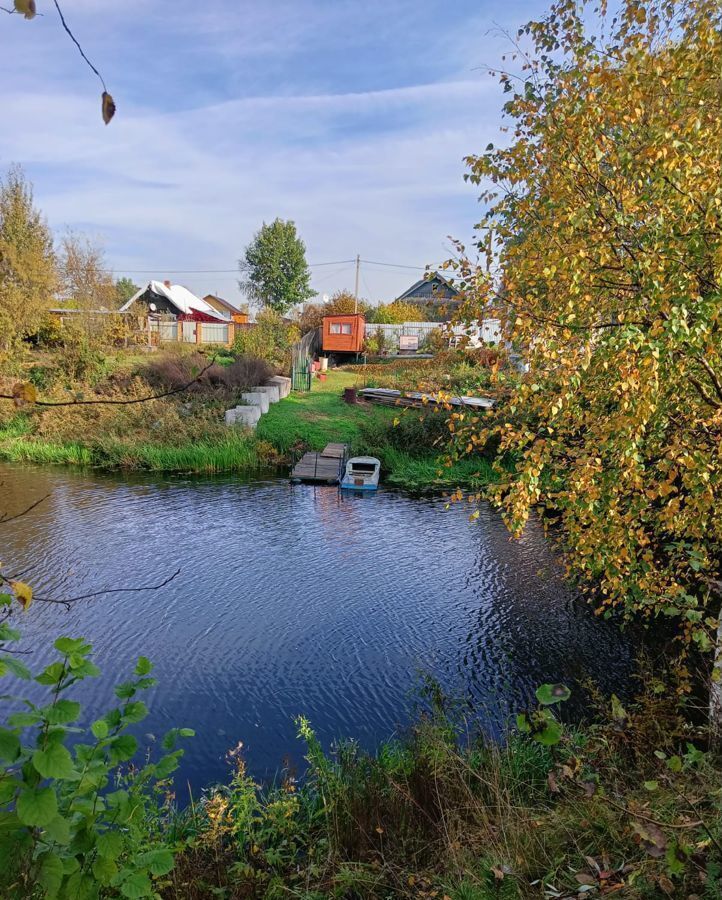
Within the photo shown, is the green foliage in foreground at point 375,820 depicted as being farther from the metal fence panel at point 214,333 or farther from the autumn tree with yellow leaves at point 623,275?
the metal fence panel at point 214,333

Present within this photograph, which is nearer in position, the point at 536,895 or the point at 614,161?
the point at 536,895

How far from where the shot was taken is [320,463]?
18922 millimetres

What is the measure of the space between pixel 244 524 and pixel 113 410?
35.6 feet

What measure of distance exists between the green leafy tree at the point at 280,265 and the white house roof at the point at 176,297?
19286 mm

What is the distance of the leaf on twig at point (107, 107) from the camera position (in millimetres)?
1625

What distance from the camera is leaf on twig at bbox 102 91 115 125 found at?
64.0 inches

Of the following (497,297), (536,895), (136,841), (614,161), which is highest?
(614,161)

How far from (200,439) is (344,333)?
53.8 feet

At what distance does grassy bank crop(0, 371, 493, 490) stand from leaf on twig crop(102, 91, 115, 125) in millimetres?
17023

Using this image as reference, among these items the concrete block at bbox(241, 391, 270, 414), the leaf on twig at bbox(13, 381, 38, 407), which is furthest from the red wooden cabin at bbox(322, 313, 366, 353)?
the leaf on twig at bbox(13, 381, 38, 407)

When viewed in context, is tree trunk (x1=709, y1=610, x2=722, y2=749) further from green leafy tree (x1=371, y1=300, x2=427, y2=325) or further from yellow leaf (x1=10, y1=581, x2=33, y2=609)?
green leafy tree (x1=371, y1=300, x2=427, y2=325)

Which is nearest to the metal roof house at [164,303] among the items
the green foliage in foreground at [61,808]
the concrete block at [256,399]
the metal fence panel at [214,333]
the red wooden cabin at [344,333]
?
the metal fence panel at [214,333]

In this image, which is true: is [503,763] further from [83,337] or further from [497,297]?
[83,337]

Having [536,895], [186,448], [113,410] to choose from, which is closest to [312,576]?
[536,895]
